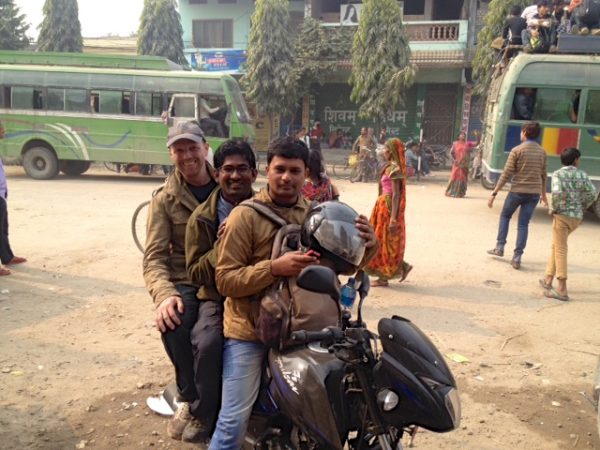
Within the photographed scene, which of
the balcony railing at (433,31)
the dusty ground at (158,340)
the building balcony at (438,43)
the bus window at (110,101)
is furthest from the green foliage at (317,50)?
the dusty ground at (158,340)

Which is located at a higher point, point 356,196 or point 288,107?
point 288,107

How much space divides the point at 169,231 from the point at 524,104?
9287 millimetres

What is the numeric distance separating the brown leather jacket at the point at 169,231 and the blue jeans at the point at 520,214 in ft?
16.4

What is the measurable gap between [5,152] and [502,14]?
48.1ft

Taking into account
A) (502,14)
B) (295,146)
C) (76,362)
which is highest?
(502,14)

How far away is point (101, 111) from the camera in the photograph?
13.4 metres

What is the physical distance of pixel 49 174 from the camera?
535 inches

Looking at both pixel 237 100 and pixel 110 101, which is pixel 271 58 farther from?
pixel 110 101

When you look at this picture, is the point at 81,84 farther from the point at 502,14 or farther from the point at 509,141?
the point at 502,14

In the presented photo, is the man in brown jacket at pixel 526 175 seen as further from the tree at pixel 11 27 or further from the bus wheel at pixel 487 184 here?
the tree at pixel 11 27

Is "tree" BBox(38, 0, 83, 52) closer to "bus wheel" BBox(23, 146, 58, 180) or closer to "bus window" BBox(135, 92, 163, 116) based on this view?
"bus wheel" BBox(23, 146, 58, 180)

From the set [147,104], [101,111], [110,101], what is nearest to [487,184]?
[147,104]

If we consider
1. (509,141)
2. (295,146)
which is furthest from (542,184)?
(295,146)

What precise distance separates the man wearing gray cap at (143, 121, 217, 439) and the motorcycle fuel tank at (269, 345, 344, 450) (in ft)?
2.10
